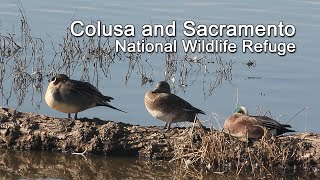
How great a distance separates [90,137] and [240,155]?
1.58 m

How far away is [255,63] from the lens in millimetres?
14312

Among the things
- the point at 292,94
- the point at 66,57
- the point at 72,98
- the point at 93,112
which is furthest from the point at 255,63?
the point at 72,98

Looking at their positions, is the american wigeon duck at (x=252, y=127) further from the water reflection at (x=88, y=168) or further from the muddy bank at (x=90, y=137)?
the water reflection at (x=88, y=168)

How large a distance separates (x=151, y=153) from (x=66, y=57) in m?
5.04

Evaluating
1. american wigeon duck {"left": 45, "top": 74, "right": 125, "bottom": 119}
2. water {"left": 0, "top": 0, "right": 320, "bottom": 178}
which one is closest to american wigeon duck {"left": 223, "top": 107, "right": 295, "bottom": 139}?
water {"left": 0, "top": 0, "right": 320, "bottom": 178}

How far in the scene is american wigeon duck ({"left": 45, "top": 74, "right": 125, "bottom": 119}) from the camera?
31.1ft

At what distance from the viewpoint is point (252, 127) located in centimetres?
891

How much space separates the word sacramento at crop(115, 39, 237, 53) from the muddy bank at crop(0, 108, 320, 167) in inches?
217

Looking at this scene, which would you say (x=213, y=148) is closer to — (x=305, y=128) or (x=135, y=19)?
(x=305, y=128)

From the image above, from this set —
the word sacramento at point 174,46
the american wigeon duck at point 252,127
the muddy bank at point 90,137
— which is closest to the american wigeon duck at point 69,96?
the muddy bank at point 90,137

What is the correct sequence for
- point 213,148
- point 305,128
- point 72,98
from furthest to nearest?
point 305,128 < point 72,98 < point 213,148

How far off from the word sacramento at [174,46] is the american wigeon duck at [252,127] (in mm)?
5542

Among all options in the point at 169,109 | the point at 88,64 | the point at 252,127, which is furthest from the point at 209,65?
the point at 252,127

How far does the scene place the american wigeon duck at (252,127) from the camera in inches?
348
